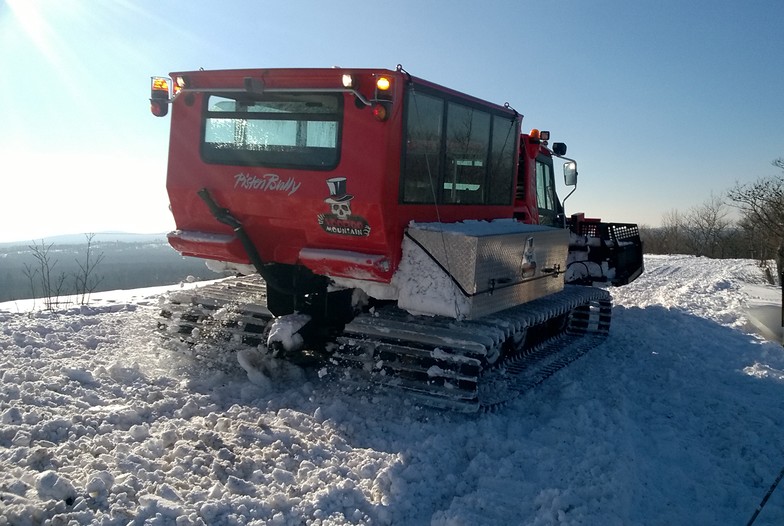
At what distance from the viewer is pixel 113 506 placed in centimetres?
291

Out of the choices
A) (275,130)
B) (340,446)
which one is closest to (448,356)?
(340,446)

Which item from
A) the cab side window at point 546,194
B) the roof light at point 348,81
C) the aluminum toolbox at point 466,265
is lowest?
the aluminum toolbox at point 466,265

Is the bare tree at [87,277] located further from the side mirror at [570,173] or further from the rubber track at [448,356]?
the side mirror at [570,173]

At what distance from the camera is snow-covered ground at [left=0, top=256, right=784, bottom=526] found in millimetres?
3133

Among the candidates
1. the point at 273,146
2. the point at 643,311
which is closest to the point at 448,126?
the point at 273,146

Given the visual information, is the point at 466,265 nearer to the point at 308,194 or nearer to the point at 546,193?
the point at 308,194

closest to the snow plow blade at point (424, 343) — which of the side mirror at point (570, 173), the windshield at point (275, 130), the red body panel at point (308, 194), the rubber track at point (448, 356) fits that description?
the rubber track at point (448, 356)

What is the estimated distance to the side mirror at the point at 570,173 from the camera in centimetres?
832

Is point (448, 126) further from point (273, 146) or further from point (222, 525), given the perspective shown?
point (222, 525)

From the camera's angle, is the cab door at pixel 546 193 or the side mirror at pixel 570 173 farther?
the side mirror at pixel 570 173

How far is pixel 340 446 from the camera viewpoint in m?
3.97

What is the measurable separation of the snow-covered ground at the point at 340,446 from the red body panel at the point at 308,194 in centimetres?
112

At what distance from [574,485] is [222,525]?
207cm

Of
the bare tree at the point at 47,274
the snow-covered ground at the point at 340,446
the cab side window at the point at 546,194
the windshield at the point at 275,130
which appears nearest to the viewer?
the snow-covered ground at the point at 340,446
